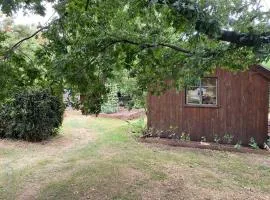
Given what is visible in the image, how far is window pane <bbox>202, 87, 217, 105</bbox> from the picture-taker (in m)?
13.3

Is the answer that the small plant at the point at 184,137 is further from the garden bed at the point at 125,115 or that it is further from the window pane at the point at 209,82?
the garden bed at the point at 125,115

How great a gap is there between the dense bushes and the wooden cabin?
12.6 feet

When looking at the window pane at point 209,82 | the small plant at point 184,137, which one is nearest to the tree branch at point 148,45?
the window pane at point 209,82

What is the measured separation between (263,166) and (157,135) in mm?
4727

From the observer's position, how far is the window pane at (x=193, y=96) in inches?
531

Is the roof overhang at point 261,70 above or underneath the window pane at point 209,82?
above

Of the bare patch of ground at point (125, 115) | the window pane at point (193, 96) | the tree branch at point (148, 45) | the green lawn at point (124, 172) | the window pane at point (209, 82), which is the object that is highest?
the tree branch at point (148, 45)

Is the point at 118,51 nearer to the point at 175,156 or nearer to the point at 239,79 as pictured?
the point at 175,156

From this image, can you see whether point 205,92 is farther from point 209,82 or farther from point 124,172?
point 124,172

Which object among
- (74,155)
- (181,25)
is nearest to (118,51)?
(181,25)

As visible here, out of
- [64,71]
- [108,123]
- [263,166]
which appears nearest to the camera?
[64,71]

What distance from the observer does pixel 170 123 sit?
550 inches

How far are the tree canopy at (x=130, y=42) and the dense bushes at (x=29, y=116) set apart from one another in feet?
20.4

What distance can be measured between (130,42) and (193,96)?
800 centimetres
